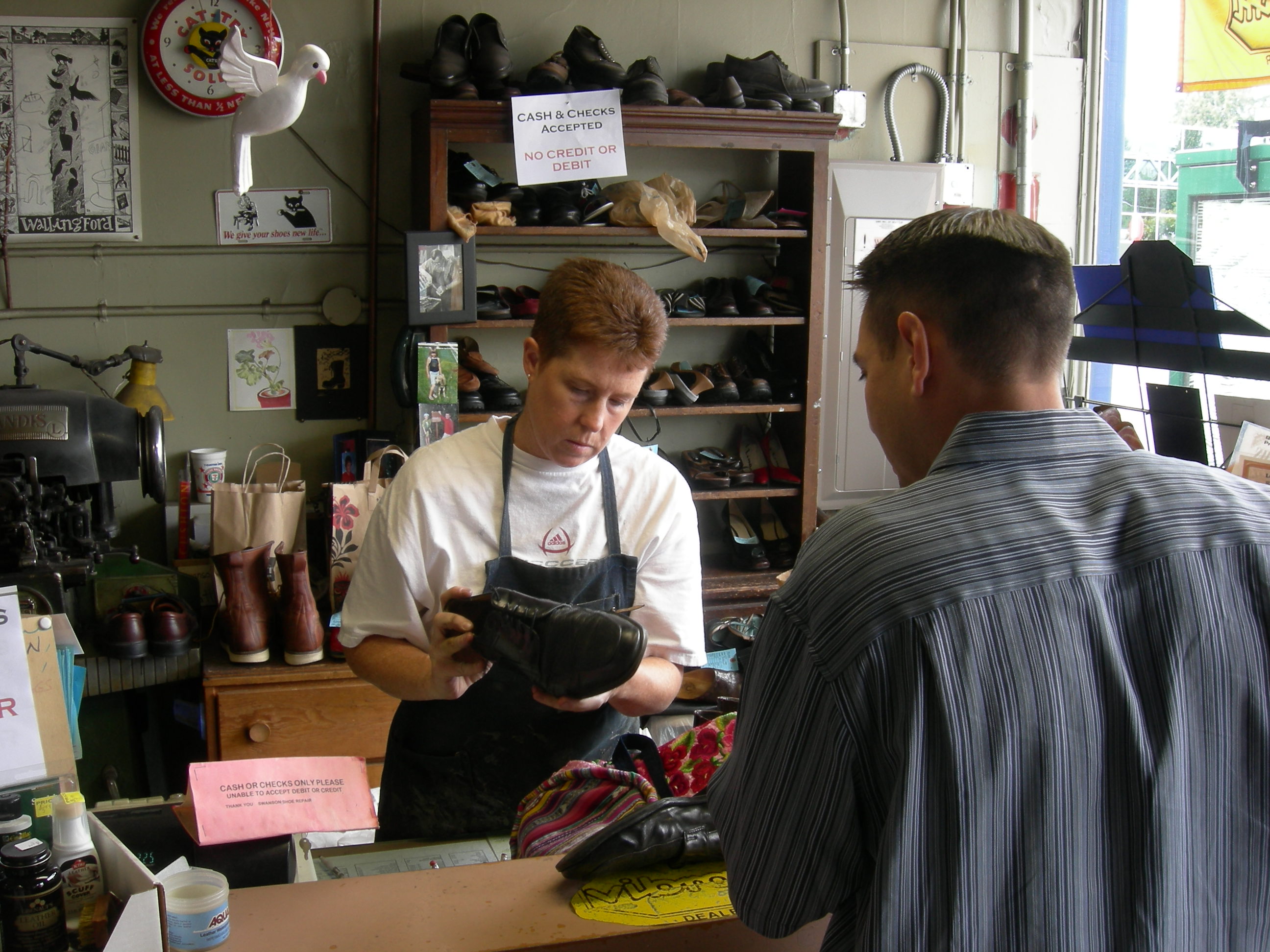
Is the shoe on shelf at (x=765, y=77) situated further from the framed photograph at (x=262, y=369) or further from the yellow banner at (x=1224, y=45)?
the framed photograph at (x=262, y=369)

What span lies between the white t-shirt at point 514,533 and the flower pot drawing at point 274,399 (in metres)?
1.92

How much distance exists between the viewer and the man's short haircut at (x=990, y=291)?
943 millimetres

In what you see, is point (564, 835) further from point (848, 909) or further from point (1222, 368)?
point (1222, 368)

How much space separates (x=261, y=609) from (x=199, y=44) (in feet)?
5.80

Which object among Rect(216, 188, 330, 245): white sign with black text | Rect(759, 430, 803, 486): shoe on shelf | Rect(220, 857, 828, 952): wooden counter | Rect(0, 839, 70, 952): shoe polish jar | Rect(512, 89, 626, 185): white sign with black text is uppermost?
Rect(512, 89, 626, 185): white sign with black text

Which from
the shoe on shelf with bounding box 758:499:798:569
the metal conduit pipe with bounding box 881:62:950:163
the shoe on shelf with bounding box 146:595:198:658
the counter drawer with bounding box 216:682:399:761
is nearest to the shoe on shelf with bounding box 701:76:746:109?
the metal conduit pipe with bounding box 881:62:950:163

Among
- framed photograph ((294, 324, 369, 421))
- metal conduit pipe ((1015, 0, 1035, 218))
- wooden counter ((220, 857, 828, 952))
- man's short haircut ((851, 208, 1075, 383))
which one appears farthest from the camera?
metal conduit pipe ((1015, 0, 1035, 218))

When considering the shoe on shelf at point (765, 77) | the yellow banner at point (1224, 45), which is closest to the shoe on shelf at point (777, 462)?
the shoe on shelf at point (765, 77)

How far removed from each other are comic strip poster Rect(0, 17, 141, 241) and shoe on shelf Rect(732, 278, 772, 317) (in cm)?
198

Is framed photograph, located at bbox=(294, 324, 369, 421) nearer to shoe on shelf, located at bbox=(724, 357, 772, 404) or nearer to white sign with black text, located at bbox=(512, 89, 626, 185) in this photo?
white sign with black text, located at bbox=(512, 89, 626, 185)

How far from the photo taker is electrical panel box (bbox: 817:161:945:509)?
383 cm

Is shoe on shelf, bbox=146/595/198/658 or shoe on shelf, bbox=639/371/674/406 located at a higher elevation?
shoe on shelf, bbox=639/371/674/406

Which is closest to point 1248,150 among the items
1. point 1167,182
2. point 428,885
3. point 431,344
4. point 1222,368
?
point 1167,182

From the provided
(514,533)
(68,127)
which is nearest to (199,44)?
(68,127)
